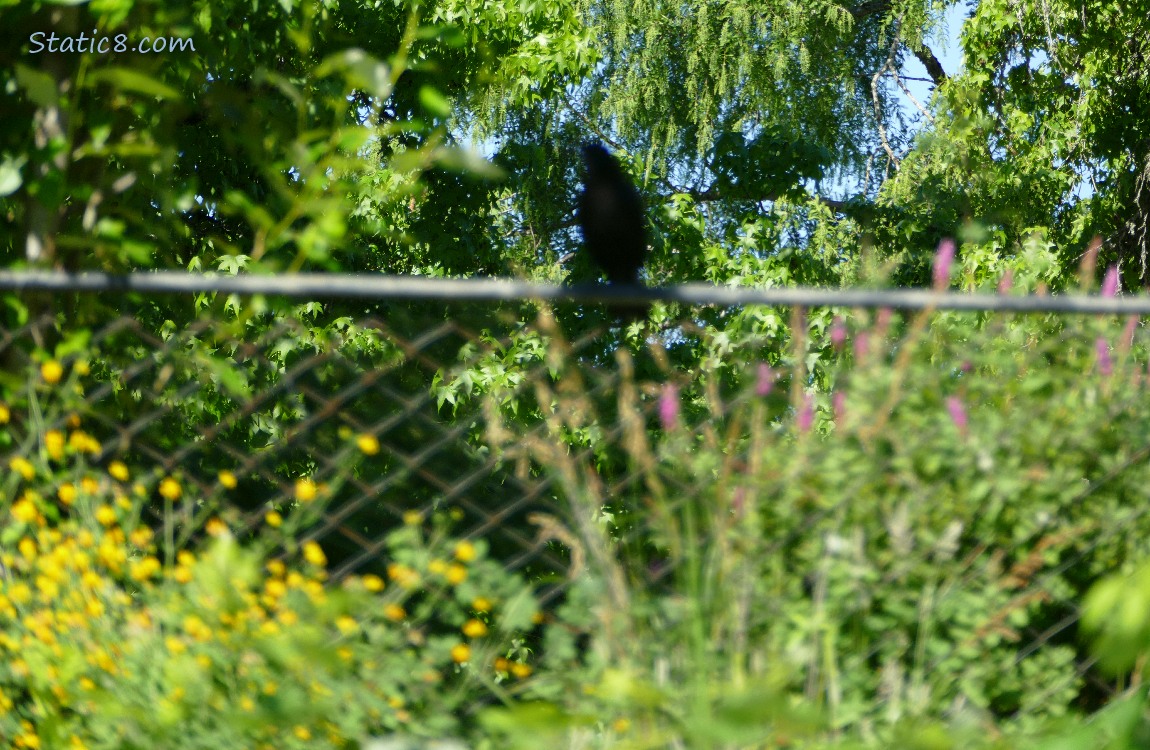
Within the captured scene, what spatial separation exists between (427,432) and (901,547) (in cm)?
318

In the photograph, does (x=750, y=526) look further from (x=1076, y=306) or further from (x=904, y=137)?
(x=904, y=137)

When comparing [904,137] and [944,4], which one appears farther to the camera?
[904,137]

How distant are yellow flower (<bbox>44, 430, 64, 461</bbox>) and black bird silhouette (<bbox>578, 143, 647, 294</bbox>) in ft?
5.91

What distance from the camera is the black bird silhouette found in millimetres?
3699

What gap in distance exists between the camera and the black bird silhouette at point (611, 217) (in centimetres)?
370

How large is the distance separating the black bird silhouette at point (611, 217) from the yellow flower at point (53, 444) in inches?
70.9

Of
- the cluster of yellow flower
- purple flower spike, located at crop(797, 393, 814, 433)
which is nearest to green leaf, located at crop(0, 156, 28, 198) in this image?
the cluster of yellow flower

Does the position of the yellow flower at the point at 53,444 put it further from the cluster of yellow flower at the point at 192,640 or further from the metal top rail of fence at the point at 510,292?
the metal top rail of fence at the point at 510,292

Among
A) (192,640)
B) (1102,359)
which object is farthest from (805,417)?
(192,640)

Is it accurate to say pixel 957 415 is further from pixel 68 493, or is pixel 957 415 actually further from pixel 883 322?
pixel 68 493

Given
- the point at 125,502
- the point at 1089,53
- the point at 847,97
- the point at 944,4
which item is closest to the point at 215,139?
the point at 125,502

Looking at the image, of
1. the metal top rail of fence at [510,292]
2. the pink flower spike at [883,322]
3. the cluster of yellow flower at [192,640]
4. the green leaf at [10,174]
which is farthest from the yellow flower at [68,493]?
the pink flower spike at [883,322]

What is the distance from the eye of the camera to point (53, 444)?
2.19m

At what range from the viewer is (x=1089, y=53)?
337 inches
